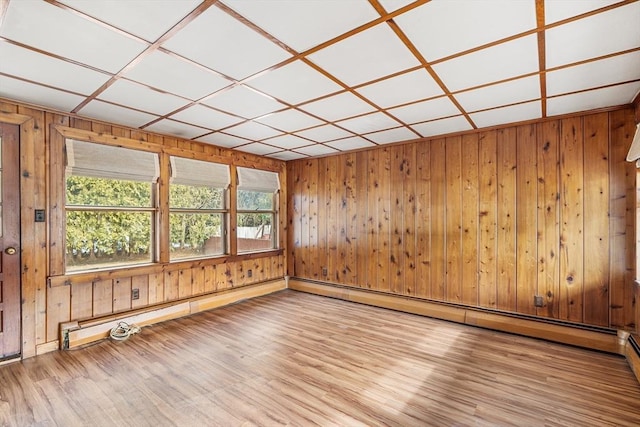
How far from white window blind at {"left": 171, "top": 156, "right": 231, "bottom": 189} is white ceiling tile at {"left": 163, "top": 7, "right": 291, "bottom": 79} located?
91.4 inches

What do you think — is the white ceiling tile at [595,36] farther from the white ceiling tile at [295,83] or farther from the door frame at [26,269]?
the door frame at [26,269]

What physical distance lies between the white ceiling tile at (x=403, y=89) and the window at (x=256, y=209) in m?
2.99

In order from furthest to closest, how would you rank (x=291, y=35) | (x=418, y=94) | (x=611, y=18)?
1. (x=418, y=94)
2. (x=291, y=35)
3. (x=611, y=18)

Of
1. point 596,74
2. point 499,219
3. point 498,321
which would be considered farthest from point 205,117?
point 498,321

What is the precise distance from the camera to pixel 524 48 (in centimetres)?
201

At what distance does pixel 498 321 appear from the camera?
368 cm

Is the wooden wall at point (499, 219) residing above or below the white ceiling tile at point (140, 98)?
below

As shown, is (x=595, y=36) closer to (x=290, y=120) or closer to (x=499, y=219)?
(x=499, y=219)

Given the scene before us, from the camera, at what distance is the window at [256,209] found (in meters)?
5.20

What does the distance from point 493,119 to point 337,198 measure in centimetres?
263

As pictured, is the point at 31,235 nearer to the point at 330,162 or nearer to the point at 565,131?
the point at 330,162

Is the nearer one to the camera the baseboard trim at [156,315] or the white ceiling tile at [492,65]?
the white ceiling tile at [492,65]

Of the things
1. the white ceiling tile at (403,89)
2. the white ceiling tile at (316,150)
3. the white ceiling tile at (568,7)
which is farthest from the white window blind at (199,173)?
the white ceiling tile at (568,7)

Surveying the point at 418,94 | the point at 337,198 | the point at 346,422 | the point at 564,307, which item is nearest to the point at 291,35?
the point at 418,94
